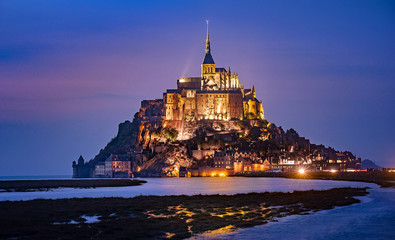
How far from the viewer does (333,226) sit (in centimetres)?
3306

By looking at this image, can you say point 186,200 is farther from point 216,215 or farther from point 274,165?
point 274,165

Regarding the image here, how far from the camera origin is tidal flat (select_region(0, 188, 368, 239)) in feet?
96.9

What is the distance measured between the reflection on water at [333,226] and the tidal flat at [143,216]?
5.53 ft

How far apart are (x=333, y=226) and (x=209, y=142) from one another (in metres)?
127

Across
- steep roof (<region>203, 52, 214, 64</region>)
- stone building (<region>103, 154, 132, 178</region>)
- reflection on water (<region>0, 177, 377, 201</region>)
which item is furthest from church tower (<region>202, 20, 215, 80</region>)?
reflection on water (<region>0, 177, 377, 201</region>)

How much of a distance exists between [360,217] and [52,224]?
73.8ft

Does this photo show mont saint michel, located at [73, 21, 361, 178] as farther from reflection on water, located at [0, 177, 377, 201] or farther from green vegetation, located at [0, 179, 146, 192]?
reflection on water, located at [0, 177, 377, 201]

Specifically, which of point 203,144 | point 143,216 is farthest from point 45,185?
point 203,144

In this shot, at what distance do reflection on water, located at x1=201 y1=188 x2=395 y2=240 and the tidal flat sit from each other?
1.69 m

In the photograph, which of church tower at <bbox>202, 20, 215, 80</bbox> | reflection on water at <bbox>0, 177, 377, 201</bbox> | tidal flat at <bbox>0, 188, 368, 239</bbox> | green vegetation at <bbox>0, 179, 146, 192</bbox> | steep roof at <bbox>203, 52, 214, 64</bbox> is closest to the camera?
tidal flat at <bbox>0, 188, 368, 239</bbox>

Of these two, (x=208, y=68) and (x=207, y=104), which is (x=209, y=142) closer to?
(x=207, y=104)

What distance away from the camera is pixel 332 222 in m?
34.8

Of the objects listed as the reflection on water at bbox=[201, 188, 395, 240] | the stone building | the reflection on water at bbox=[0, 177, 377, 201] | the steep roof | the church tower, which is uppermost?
the steep roof

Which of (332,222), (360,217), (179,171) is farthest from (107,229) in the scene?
(179,171)
